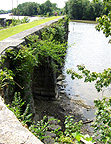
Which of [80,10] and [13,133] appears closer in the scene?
[13,133]

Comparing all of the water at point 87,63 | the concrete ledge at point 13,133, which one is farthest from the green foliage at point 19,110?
the water at point 87,63

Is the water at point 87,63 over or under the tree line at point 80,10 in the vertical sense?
under

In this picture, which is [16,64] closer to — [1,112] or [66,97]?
[1,112]

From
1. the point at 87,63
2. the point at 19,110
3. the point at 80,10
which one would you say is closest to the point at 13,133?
the point at 19,110

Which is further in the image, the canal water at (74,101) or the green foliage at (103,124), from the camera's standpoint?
the canal water at (74,101)

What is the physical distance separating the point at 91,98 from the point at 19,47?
5.40m

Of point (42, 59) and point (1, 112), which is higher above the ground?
point (1, 112)

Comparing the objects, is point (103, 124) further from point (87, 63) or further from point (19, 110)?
point (87, 63)

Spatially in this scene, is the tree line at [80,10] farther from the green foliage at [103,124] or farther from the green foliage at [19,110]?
the green foliage at [103,124]

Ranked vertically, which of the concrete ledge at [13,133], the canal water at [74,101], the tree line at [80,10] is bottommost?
the canal water at [74,101]

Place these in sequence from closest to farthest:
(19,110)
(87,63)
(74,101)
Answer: (19,110) < (74,101) < (87,63)

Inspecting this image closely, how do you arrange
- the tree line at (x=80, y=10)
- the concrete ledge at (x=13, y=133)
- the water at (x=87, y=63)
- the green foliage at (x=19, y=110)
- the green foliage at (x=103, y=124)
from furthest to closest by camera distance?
the tree line at (x=80, y=10), the water at (x=87, y=63), the green foliage at (x=19, y=110), the green foliage at (x=103, y=124), the concrete ledge at (x=13, y=133)

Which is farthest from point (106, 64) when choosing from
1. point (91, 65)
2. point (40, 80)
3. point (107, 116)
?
point (107, 116)

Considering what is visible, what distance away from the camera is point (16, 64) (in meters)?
4.29
